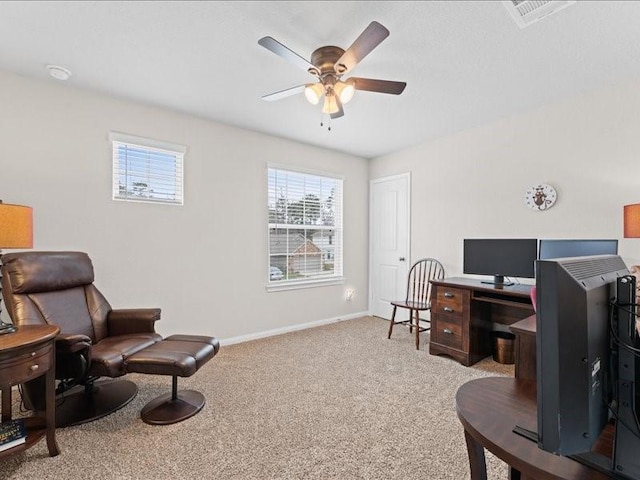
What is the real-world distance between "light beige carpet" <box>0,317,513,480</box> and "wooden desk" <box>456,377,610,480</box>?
0.88 m

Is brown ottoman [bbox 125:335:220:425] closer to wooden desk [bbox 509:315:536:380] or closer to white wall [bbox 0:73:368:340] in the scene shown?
white wall [bbox 0:73:368:340]

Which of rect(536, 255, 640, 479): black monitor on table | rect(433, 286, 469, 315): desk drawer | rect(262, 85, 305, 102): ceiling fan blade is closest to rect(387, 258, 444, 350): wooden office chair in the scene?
rect(433, 286, 469, 315): desk drawer

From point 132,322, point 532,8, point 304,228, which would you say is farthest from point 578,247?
point 132,322

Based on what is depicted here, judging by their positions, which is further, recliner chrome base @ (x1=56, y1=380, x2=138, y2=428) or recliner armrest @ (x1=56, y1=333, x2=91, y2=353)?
recliner chrome base @ (x1=56, y1=380, x2=138, y2=428)

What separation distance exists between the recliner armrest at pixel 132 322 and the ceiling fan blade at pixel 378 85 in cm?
235

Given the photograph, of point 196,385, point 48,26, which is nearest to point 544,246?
point 196,385

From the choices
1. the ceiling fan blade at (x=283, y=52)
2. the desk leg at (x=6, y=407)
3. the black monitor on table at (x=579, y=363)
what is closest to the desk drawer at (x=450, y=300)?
the ceiling fan blade at (x=283, y=52)

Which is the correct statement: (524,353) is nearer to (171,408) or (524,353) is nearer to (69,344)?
(171,408)

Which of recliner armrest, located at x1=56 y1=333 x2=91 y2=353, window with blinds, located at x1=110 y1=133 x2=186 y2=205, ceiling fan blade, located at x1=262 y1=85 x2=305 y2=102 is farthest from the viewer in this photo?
window with blinds, located at x1=110 y1=133 x2=186 y2=205

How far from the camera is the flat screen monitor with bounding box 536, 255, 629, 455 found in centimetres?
63

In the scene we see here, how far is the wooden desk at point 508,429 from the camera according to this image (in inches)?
28.7

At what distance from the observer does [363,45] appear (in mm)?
1827

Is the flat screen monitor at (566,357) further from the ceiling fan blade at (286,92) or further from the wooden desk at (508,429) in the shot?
the ceiling fan blade at (286,92)

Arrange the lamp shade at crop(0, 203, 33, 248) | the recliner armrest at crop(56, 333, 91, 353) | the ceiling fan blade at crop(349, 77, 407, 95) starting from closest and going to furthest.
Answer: the lamp shade at crop(0, 203, 33, 248)
the recliner armrest at crop(56, 333, 91, 353)
the ceiling fan blade at crop(349, 77, 407, 95)
